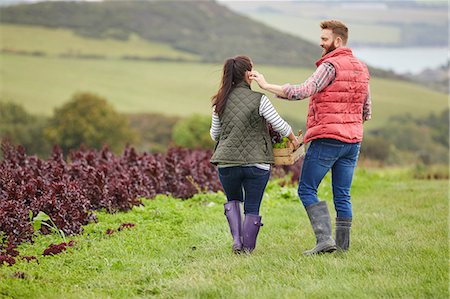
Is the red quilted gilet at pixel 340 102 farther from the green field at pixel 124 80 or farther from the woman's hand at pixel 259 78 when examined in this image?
the green field at pixel 124 80

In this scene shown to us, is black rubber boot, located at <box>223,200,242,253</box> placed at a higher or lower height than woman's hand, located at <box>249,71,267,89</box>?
lower

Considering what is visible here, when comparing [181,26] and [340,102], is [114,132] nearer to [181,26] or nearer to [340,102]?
[340,102]

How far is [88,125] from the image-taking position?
5772cm

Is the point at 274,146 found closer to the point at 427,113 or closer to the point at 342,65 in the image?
the point at 342,65

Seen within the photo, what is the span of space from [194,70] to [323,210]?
80.0m

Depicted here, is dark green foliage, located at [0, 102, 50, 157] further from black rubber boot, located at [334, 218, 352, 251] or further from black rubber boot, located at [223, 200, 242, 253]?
black rubber boot, located at [334, 218, 352, 251]

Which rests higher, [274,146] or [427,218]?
[274,146]

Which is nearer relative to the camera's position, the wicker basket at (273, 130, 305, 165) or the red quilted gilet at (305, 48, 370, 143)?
the red quilted gilet at (305, 48, 370, 143)

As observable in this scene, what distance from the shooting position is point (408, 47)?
226 feet

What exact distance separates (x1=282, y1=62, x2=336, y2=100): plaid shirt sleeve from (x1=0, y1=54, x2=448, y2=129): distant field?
65.1 m

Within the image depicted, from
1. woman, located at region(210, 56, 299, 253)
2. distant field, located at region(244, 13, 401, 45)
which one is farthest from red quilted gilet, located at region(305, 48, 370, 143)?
distant field, located at region(244, 13, 401, 45)

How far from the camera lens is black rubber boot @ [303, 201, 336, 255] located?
7238 millimetres

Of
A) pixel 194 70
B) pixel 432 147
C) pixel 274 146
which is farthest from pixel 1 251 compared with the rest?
pixel 194 70

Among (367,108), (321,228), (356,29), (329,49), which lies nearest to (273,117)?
(329,49)
